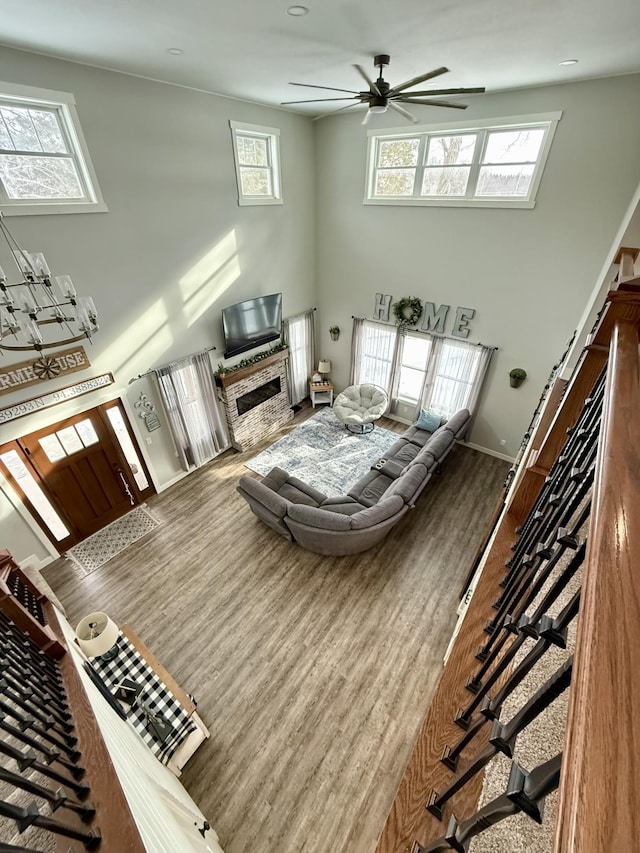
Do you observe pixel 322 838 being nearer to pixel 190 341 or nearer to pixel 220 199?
pixel 190 341

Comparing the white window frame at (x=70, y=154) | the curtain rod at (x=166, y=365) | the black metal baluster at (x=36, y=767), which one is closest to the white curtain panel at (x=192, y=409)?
the curtain rod at (x=166, y=365)

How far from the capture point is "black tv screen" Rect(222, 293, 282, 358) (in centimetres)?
625

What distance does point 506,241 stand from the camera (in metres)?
5.54

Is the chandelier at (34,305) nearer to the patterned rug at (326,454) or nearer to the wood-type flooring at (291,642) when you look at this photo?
the wood-type flooring at (291,642)

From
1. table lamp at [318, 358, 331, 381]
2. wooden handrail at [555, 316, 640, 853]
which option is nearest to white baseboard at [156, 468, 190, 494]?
table lamp at [318, 358, 331, 381]

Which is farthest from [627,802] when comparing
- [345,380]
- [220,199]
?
[345,380]

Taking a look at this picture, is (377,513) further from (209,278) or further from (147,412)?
(209,278)

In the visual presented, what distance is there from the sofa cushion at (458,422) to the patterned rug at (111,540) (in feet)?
16.7

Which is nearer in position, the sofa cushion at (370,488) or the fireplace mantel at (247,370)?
the sofa cushion at (370,488)

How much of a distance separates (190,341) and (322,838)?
5.86 meters

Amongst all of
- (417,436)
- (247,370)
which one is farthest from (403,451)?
(247,370)

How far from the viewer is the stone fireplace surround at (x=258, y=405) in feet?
21.8

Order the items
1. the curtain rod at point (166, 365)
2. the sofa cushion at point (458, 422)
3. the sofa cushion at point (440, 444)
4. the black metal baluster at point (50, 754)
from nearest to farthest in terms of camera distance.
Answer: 1. the black metal baluster at point (50, 754)
2. the curtain rod at point (166, 365)
3. the sofa cushion at point (440, 444)
4. the sofa cushion at point (458, 422)

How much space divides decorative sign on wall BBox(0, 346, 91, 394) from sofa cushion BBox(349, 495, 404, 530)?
12.9ft
